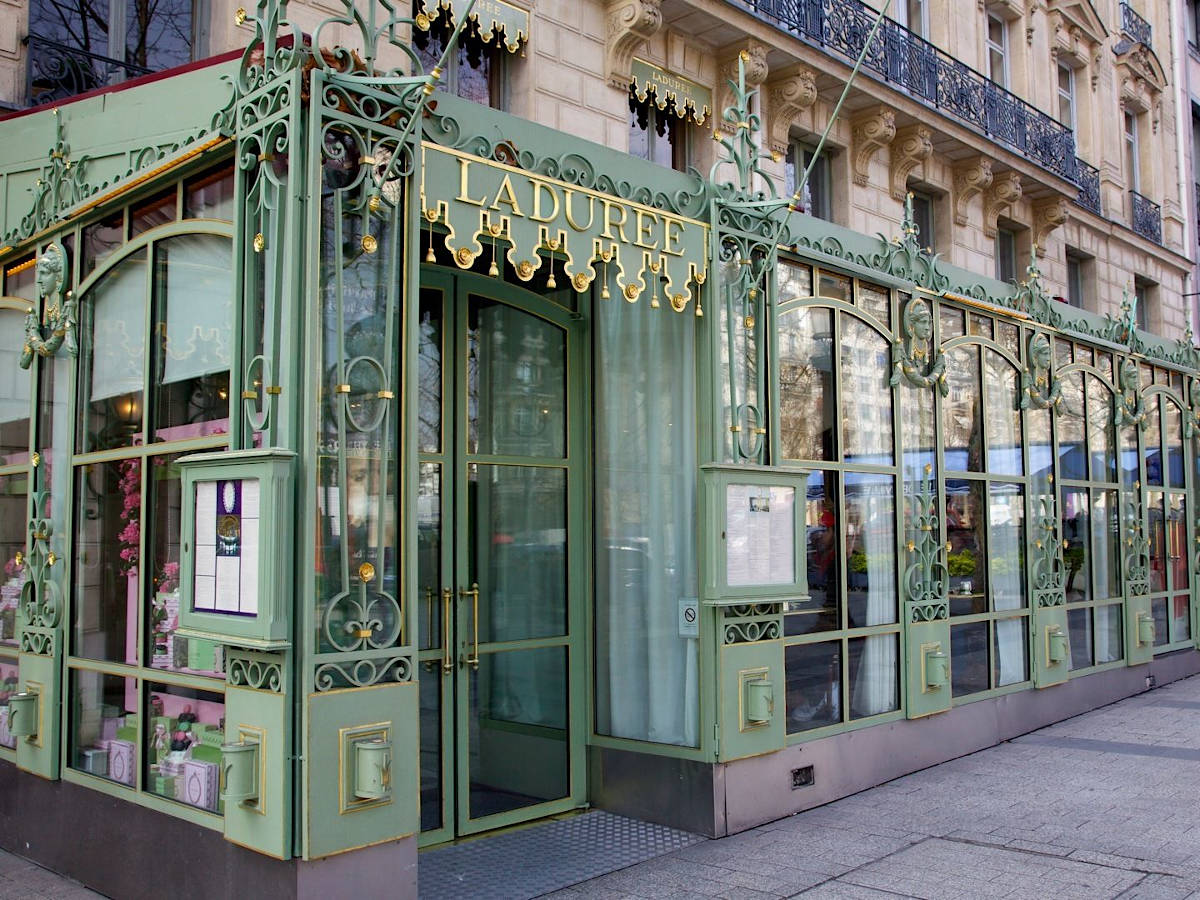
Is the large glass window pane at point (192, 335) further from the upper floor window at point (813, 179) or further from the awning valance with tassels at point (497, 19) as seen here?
the upper floor window at point (813, 179)

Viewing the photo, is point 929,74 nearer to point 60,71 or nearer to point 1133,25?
point 1133,25

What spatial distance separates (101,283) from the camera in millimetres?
6340

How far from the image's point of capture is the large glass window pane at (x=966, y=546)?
9102 mm

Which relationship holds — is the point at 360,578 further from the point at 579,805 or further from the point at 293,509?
the point at 579,805

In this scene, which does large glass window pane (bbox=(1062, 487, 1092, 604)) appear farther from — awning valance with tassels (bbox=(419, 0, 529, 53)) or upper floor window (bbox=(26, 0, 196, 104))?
upper floor window (bbox=(26, 0, 196, 104))

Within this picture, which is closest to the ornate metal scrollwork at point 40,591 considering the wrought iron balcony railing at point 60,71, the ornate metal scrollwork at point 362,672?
the ornate metal scrollwork at point 362,672

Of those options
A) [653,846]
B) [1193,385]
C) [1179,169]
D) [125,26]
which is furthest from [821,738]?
[1179,169]

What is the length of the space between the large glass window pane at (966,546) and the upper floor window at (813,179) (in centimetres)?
667

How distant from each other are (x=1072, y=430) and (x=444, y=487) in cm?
712

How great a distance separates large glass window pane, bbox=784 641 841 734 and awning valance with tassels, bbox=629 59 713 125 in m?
7.45

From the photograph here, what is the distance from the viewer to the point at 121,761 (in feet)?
19.2

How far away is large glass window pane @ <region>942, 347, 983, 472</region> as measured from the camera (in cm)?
932

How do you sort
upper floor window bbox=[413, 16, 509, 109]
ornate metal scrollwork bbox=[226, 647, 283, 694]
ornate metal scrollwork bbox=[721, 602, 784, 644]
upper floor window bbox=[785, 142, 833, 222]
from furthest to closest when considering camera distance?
upper floor window bbox=[785, 142, 833, 222] < upper floor window bbox=[413, 16, 509, 109] < ornate metal scrollwork bbox=[721, 602, 784, 644] < ornate metal scrollwork bbox=[226, 647, 283, 694]

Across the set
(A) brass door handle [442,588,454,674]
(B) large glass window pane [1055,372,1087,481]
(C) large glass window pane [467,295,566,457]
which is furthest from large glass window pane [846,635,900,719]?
(B) large glass window pane [1055,372,1087,481]
